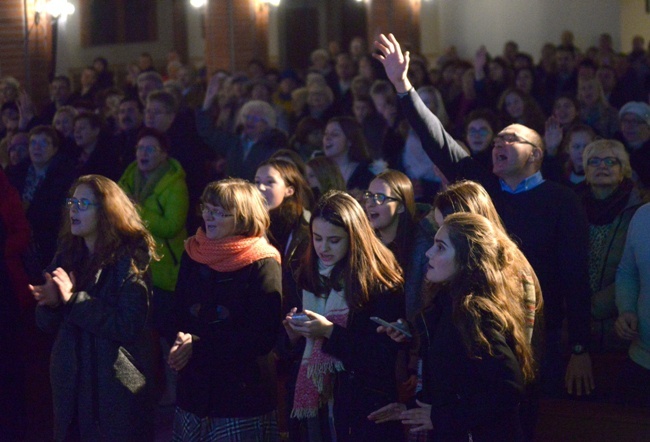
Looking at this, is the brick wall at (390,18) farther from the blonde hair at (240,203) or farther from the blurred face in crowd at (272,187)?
the blonde hair at (240,203)

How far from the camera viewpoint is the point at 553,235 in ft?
15.3

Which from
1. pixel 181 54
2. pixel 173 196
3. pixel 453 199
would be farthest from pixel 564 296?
pixel 181 54

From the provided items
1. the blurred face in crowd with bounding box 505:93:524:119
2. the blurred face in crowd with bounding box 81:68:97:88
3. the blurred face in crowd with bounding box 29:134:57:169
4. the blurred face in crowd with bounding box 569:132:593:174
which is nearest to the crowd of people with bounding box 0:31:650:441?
the blurred face in crowd with bounding box 569:132:593:174

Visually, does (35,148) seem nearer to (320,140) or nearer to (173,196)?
(173,196)

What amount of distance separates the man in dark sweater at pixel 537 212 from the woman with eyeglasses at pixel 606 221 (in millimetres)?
461

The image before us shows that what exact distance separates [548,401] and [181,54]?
1937 cm

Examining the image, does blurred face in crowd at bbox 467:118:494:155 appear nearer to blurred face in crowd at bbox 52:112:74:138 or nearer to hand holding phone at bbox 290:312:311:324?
hand holding phone at bbox 290:312:311:324

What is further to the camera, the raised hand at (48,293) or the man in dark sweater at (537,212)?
the man in dark sweater at (537,212)

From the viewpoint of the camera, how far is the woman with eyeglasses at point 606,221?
17.2ft

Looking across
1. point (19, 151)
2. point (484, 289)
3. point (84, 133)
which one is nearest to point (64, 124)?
point (84, 133)

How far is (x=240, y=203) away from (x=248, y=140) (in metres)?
4.04

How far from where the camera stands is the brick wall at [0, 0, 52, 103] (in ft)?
29.9

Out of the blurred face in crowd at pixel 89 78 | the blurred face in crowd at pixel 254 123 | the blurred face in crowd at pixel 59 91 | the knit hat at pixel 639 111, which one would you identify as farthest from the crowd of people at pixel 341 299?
Answer: the blurred face in crowd at pixel 89 78

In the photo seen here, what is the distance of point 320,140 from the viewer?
8055 millimetres
